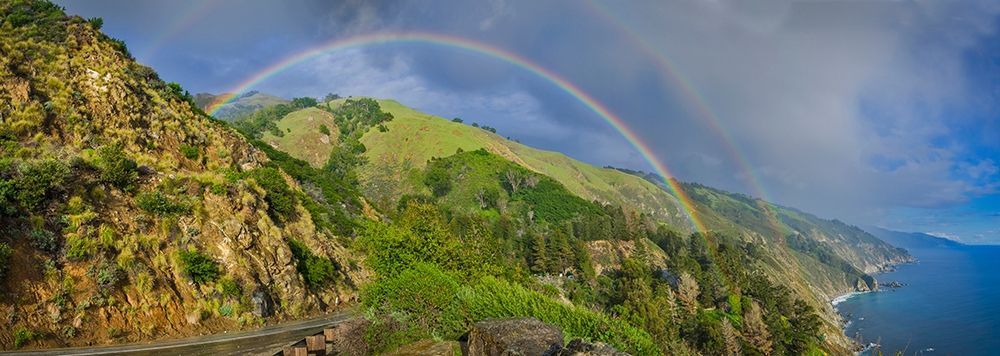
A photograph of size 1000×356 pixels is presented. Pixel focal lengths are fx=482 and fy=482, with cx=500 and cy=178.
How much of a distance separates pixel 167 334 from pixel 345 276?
20.9 meters

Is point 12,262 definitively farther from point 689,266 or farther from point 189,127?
point 689,266

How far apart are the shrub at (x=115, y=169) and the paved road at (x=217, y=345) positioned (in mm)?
11109

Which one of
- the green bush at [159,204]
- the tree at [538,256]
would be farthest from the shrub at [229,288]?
the tree at [538,256]

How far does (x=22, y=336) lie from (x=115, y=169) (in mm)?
11979

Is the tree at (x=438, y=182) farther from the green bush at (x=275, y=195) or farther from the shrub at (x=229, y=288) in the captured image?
the shrub at (x=229, y=288)

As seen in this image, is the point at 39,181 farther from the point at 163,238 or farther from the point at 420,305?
the point at 420,305

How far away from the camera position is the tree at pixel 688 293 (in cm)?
10681

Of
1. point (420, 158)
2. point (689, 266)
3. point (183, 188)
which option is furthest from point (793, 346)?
point (420, 158)

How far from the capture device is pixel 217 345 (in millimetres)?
20688

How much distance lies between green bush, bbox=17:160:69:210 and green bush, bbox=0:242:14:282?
11.1 feet

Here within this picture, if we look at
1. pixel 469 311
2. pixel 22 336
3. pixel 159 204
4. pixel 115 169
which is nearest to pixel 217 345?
pixel 22 336

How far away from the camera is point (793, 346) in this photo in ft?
305

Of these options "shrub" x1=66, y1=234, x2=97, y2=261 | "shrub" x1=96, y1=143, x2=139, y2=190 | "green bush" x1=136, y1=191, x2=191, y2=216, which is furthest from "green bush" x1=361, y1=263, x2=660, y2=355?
"shrub" x1=96, y1=143, x2=139, y2=190

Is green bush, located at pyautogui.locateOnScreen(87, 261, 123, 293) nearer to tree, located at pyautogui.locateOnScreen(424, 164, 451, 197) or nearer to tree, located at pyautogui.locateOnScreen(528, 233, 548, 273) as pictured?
tree, located at pyautogui.locateOnScreen(528, 233, 548, 273)
